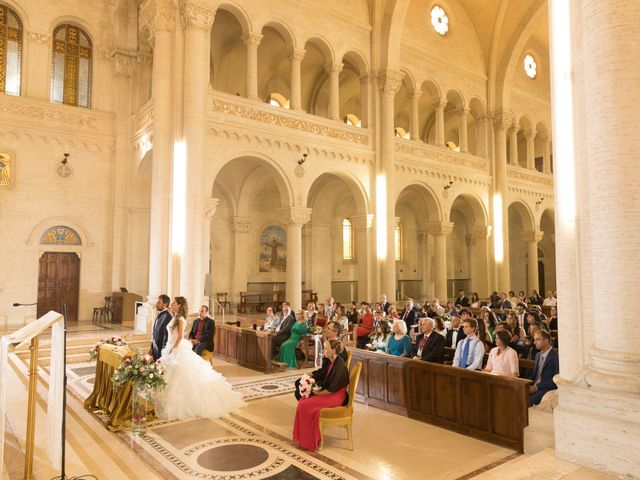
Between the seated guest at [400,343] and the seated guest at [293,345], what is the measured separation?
→ 3.00 meters

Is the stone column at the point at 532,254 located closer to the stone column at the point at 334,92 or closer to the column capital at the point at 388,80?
the column capital at the point at 388,80

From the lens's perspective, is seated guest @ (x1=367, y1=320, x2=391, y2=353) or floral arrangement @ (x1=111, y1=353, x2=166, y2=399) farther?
seated guest @ (x1=367, y1=320, x2=391, y2=353)

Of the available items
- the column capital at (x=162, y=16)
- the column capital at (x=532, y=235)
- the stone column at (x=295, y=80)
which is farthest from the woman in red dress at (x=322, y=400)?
the column capital at (x=532, y=235)

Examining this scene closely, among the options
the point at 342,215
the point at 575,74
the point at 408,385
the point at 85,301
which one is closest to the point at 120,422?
the point at 408,385

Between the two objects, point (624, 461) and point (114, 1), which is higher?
point (114, 1)

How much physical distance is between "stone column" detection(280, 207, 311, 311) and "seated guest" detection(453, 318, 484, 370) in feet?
30.1

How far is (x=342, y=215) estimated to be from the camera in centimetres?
2486

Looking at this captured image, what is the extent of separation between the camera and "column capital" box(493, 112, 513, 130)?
24.0 meters

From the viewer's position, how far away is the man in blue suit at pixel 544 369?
651 cm

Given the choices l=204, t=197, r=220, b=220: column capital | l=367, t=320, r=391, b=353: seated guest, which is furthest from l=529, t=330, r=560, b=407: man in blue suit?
l=204, t=197, r=220, b=220: column capital

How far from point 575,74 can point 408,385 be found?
16.2 feet

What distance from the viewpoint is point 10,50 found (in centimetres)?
1552

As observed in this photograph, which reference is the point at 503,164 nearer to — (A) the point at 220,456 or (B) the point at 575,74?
(B) the point at 575,74

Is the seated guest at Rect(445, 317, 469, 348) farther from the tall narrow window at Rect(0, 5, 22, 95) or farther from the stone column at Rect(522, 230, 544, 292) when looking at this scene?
the stone column at Rect(522, 230, 544, 292)
